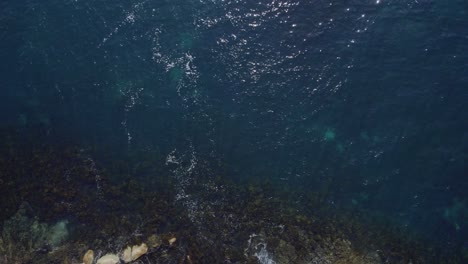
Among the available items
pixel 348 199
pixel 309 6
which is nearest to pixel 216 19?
pixel 309 6

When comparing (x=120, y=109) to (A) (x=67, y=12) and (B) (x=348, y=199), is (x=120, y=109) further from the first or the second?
(B) (x=348, y=199)

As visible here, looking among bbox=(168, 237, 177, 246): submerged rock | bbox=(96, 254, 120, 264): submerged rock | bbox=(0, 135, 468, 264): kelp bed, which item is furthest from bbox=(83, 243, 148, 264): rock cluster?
bbox=(168, 237, 177, 246): submerged rock

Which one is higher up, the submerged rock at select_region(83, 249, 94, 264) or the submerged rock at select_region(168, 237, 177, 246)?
the submerged rock at select_region(83, 249, 94, 264)

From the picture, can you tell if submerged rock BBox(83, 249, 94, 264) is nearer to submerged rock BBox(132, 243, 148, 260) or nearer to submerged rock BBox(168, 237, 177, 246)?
submerged rock BBox(132, 243, 148, 260)

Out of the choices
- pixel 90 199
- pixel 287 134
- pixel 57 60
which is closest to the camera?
pixel 90 199

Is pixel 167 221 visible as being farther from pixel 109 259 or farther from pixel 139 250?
pixel 109 259

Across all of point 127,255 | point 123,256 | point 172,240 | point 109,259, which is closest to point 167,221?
point 172,240
